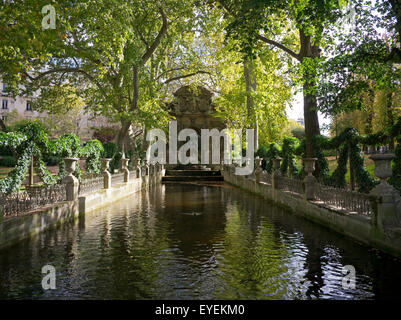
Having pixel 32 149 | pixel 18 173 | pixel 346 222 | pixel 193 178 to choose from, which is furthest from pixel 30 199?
pixel 193 178

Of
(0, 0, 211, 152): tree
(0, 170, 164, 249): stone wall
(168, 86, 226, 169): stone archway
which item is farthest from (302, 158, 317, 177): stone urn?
(168, 86, 226, 169): stone archway

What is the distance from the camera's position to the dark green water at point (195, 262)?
5180 mm

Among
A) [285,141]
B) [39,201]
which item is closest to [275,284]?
[39,201]

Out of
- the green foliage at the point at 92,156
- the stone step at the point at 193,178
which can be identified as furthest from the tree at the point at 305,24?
the stone step at the point at 193,178

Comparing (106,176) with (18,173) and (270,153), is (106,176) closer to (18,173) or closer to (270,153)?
(18,173)

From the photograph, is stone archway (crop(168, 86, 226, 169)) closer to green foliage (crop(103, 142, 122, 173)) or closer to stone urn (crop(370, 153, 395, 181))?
green foliage (crop(103, 142, 122, 173))

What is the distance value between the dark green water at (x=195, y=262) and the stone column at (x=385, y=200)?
2.46 feet

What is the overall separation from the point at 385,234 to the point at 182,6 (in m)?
18.3

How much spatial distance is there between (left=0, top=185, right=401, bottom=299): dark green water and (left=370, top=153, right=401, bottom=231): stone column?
2.46 ft

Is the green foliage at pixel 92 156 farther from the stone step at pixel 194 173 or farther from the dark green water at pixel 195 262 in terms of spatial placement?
the stone step at pixel 194 173

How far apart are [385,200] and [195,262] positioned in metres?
4.11

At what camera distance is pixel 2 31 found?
37.6 ft

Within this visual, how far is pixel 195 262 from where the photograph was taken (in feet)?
21.9
